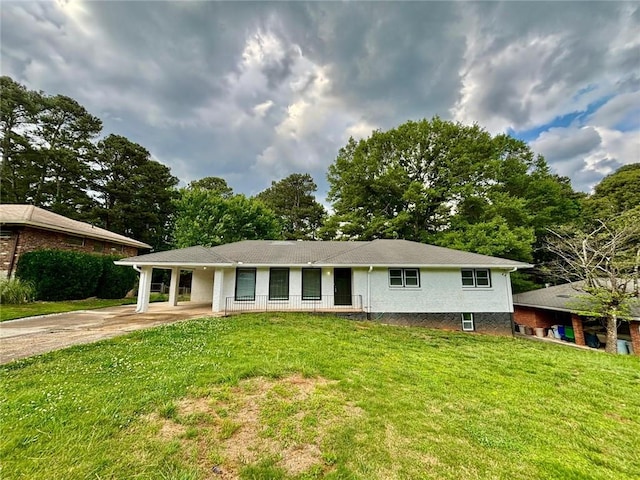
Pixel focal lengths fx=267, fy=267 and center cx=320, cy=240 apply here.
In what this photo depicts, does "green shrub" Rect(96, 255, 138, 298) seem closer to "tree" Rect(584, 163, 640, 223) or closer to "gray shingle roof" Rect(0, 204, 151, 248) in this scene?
"gray shingle roof" Rect(0, 204, 151, 248)

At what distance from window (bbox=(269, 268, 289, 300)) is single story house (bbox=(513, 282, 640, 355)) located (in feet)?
44.7

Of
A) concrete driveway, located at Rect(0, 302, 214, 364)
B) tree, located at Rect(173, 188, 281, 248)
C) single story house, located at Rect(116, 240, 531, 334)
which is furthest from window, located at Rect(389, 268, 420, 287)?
tree, located at Rect(173, 188, 281, 248)

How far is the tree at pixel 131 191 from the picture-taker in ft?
93.9

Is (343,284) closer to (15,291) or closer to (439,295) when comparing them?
(439,295)

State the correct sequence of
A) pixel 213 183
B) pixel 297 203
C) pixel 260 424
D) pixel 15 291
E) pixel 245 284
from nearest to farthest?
pixel 260 424 < pixel 15 291 < pixel 245 284 < pixel 213 183 < pixel 297 203

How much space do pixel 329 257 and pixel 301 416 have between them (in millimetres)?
9772

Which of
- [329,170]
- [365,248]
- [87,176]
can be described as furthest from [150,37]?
[87,176]

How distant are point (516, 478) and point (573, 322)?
15.8 m

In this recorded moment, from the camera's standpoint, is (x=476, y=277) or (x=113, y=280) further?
(x=113, y=280)

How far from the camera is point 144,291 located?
39.1 ft

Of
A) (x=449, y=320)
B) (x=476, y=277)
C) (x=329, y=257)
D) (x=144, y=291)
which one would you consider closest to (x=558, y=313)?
(x=476, y=277)

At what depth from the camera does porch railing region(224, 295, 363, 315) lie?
12.2 meters

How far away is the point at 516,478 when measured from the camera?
2457 millimetres

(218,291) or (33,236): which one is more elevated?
(33,236)
